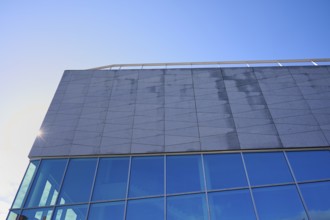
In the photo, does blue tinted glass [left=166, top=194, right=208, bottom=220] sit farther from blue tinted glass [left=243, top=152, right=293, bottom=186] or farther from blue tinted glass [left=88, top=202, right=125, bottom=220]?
blue tinted glass [left=243, top=152, right=293, bottom=186]

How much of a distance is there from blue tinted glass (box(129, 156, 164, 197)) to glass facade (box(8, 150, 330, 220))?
41 millimetres

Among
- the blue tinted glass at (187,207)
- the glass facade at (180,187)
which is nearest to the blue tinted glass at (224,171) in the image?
the glass facade at (180,187)

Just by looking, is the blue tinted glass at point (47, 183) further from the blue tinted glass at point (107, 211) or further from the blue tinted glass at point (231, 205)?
the blue tinted glass at point (231, 205)

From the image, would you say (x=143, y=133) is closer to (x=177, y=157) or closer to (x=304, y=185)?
(x=177, y=157)

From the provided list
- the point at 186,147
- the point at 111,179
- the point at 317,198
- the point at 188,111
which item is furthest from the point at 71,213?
the point at 317,198

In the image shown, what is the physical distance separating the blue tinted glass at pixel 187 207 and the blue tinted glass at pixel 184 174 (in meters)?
0.34

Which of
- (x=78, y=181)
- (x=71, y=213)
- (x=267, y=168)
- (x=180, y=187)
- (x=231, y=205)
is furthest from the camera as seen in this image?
(x=78, y=181)

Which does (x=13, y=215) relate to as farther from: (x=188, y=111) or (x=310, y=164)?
(x=310, y=164)

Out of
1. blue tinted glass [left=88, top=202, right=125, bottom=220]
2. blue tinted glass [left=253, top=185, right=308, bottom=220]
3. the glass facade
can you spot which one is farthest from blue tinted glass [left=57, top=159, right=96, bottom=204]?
blue tinted glass [left=253, top=185, right=308, bottom=220]

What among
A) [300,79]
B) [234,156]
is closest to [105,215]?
[234,156]

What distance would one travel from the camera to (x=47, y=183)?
10.5 meters

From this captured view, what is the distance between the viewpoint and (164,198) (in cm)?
930

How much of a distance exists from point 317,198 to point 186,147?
17.9ft

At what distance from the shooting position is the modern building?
29.9 feet
